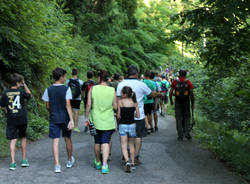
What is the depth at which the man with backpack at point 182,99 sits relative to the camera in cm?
1016

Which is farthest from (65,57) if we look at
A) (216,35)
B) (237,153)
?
(237,153)

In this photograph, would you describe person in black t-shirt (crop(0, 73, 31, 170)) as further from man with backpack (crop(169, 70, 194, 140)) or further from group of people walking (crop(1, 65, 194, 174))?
man with backpack (crop(169, 70, 194, 140))

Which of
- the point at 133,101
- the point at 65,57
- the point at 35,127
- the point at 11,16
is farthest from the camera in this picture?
the point at 65,57

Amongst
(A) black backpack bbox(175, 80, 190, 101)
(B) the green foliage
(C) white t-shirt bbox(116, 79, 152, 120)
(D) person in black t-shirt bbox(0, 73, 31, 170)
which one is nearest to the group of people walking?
(D) person in black t-shirt bbox(0, 73, 31, 170)

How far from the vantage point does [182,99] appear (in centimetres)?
1032

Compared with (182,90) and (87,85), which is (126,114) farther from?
(87,85)

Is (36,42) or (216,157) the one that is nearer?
(216,157)

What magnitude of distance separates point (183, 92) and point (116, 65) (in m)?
19.4

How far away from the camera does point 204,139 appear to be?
10648mm

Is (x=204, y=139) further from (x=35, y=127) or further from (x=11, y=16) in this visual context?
(x=11, y=16)

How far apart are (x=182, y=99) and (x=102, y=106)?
14.2 feet

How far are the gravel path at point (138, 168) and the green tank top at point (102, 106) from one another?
89cm

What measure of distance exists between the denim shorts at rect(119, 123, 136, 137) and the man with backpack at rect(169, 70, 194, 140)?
12.3 ft

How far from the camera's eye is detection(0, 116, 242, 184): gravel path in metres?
6.01
